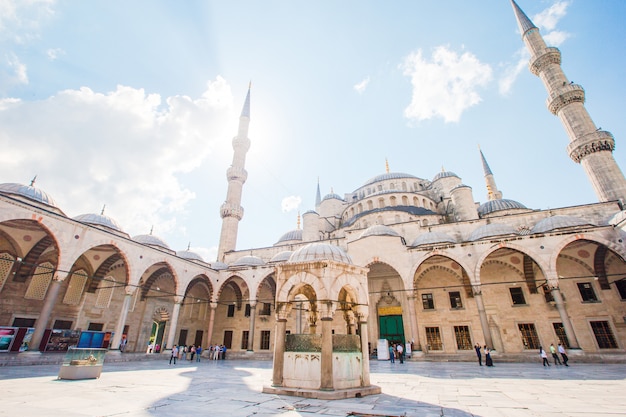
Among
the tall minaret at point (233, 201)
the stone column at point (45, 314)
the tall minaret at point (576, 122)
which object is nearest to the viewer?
the stone column at point (45, 314)

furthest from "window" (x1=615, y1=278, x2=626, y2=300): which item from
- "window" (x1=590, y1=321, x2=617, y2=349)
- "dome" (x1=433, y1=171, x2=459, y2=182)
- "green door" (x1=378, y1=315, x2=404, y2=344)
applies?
"dome" (x1=433, y1=171, x2=459, y2=182)

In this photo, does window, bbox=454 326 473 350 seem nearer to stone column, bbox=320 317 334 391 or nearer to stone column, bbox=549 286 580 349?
stone column, bbox=549 286 580 349

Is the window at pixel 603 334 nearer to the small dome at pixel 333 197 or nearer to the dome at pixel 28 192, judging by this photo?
the small dome at pixel 333 197

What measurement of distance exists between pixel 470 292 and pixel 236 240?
17639 mm

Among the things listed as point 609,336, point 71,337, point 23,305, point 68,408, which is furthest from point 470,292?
point 23,305

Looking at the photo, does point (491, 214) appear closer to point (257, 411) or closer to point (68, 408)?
point (257, 411)

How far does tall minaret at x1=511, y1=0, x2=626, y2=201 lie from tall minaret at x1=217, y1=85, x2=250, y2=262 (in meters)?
23.3

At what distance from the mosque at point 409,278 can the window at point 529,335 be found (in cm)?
5

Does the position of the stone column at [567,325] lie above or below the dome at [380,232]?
below

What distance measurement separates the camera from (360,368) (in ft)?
19.4

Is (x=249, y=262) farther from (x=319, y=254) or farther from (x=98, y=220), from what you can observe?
(x=319, y=254)

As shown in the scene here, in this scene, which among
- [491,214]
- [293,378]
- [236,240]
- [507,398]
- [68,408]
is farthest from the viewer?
[236,240]

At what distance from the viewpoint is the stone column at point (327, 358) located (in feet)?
17.2

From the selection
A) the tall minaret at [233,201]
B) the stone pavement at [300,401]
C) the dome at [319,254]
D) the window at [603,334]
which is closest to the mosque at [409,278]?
the window at [603,334]
